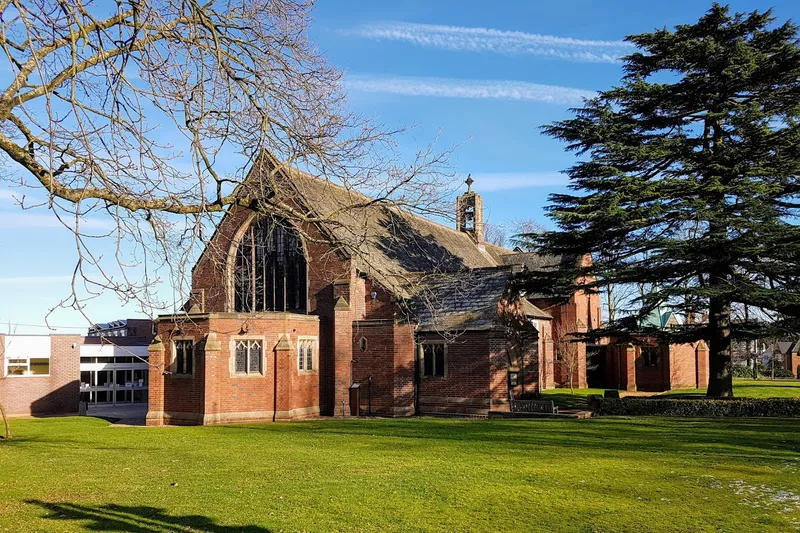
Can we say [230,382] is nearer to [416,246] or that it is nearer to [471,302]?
[471,302]

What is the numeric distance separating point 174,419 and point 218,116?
18654mm

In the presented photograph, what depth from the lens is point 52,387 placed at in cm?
3716

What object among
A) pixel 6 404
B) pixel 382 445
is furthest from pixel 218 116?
pixel 6 404

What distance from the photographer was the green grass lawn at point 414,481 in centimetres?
944

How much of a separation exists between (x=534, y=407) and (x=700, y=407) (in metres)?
5.99

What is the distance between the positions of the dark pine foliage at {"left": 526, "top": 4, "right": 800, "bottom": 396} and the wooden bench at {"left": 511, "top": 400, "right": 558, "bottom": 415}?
4434mm

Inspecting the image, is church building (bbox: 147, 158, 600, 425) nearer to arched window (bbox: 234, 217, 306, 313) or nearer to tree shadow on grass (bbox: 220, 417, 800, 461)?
arched window (bbox: 234, 217, 306, 313)

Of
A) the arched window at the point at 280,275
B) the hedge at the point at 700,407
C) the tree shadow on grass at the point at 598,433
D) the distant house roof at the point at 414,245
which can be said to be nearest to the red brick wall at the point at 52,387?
the arched window at the point at 280,275

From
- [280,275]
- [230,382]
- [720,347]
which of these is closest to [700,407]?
[720,347]

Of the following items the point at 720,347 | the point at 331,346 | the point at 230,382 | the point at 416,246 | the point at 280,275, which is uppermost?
the point at 416,246

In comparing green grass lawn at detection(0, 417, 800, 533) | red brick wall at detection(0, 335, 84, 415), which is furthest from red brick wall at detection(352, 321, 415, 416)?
red brick wall at detection(0, 335, 84, 415)

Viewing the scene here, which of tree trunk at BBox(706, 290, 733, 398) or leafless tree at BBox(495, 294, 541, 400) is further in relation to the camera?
leafless tree at BBox(495, 294, 541, 400)

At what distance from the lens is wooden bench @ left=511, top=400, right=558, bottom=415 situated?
2506 centimetres

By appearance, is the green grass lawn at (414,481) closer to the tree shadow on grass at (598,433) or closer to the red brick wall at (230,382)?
the tree shadow on grass at (598,433)
